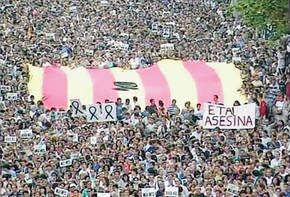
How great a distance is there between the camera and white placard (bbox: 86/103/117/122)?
2514 centimetres

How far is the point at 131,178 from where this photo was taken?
20141 mm

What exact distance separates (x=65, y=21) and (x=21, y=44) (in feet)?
14.2

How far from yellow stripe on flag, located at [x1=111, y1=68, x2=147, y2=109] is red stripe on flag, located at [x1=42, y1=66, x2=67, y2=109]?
4.08ft

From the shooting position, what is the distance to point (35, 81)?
28703 millimetres

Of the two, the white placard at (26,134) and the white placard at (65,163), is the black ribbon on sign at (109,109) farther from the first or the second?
the white placard at (65,163)

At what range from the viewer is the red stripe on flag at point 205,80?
28.2 meters

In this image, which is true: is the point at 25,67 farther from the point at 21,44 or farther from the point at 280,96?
the point at 280,96

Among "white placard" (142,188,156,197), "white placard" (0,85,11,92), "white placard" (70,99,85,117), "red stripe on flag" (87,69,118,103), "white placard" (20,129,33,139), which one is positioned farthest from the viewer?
"red stripe on flag" (87,69,118,103)

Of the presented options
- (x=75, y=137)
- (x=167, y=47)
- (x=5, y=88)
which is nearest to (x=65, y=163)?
(x=75, y=137)

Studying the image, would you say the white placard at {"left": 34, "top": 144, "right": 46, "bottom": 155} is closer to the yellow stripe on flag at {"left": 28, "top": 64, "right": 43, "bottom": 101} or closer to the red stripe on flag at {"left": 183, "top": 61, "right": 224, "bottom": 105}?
the yellow stripe on flag at {"left": 28, "top": 64, "right": 43, "bottom": 101}

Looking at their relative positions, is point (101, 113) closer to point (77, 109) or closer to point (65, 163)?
point (77, 109)

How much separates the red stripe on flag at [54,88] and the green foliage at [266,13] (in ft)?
14.1

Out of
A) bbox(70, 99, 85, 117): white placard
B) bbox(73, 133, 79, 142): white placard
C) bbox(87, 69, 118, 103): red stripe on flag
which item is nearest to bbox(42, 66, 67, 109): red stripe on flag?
bbox(87, 69, 118, 103): red stripe on flag

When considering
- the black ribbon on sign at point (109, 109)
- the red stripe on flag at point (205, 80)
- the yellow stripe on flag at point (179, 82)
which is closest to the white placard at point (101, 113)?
the black ribbon on sign at point (109, 109)
